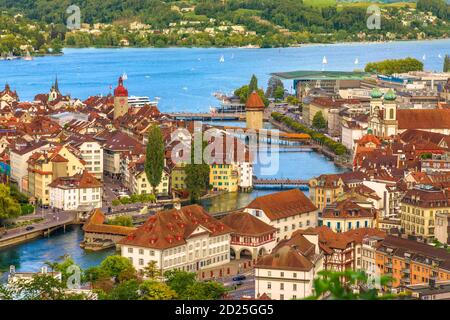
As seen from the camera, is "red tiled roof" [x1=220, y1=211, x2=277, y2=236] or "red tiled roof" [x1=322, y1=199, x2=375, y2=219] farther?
"red tiled roof" [x1=322, y1=199, x2=375, y2=219]

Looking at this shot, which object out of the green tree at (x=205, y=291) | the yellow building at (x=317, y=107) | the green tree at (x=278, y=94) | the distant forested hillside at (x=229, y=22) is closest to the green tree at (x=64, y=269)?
the green tree at (x=205, y=291)

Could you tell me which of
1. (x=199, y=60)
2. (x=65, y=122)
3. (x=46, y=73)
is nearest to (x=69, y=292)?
(x=65, y=122)

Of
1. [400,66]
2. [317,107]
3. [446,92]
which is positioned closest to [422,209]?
[317,107]

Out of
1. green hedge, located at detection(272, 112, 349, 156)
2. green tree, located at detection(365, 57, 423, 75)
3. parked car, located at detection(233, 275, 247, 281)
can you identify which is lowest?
green hedge, located at detection(272, 112, 349, 156)

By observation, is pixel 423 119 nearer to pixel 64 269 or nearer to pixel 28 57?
pixel 64 269

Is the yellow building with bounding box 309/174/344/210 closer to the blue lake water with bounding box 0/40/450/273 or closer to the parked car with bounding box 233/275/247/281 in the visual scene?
the blue lake water with bounding box 0/40/450/273

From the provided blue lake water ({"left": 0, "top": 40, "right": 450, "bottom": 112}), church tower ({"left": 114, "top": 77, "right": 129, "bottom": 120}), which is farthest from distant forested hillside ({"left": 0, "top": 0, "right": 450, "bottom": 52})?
church tower ({"left": 114, "top": 77, "right": 129, "bottom": 120})

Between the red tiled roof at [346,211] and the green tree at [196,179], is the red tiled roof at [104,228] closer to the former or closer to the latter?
the red tiled roof at [346,211]
